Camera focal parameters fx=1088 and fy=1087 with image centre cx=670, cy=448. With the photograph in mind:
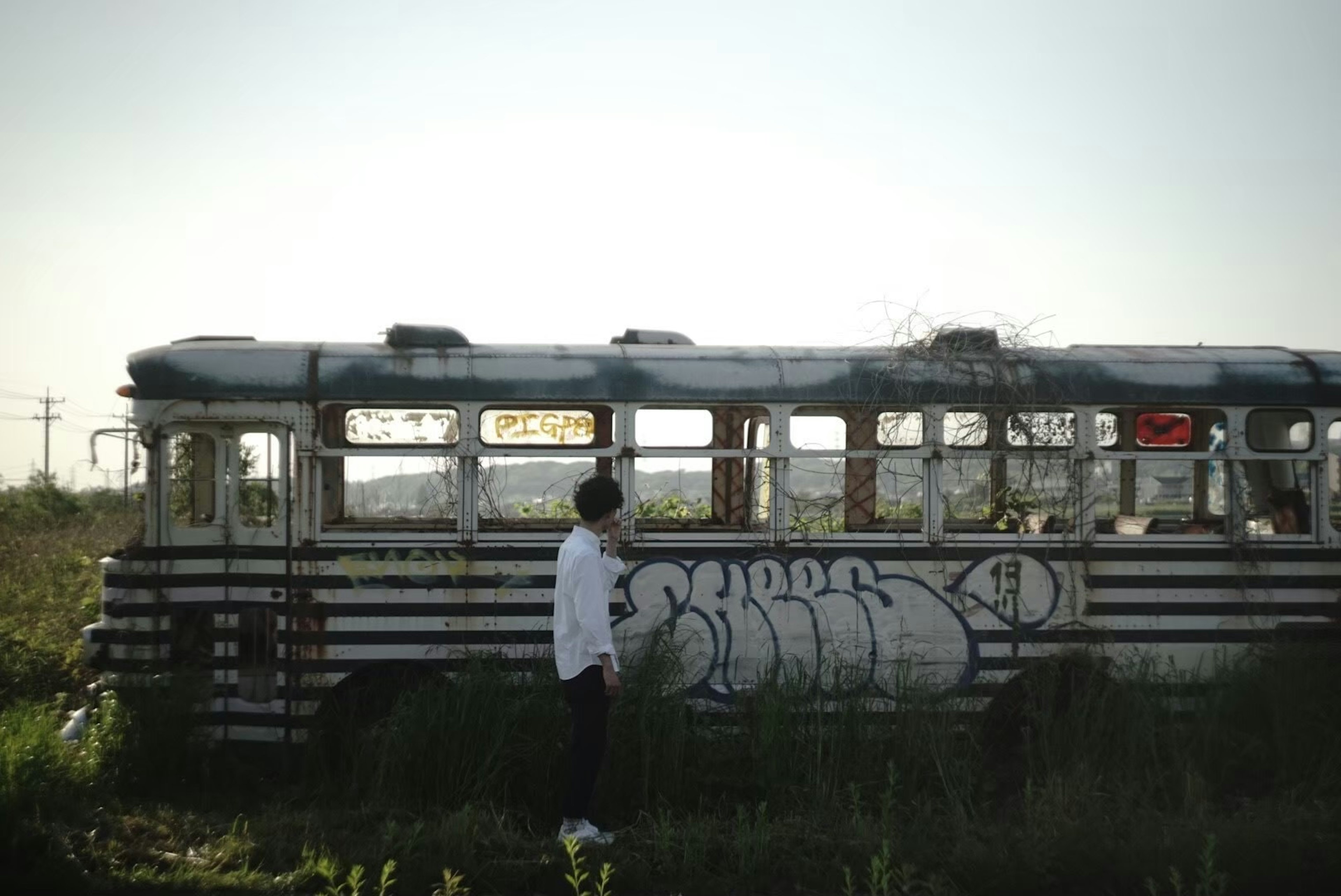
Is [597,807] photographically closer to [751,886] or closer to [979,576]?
[751,886]

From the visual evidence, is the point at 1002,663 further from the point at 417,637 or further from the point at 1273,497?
the point at 417,637

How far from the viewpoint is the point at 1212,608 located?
7809mm

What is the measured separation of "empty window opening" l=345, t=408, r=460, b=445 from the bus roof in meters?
0.13

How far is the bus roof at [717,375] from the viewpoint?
7.54 m

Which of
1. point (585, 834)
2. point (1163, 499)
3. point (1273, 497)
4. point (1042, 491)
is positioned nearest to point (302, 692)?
point (585, 834)

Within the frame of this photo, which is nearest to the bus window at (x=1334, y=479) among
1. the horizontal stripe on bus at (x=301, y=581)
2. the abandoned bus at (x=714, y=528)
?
the abandoned bus at (x=714, y=528)

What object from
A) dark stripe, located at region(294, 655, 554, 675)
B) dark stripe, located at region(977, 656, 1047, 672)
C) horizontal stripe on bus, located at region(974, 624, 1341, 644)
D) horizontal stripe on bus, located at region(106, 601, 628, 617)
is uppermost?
horizontal stripe on bus, located at region(106, 601, 628, 617)

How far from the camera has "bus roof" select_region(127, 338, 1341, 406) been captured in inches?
297

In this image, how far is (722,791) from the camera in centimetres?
680

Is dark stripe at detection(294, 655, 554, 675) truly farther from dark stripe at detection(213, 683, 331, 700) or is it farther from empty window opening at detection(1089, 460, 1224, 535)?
empty window opening at detection(1089, 460, 1224, 535)

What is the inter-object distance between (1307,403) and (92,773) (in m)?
8.74

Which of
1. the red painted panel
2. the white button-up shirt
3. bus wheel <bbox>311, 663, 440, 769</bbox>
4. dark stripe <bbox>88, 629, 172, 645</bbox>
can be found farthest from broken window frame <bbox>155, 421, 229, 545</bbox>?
the red painted panel

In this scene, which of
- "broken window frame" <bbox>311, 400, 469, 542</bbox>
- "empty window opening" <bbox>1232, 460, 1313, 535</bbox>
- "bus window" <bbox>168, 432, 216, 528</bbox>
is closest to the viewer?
"broken window frame" <bbox>311, 400, 469, 542</bbox>

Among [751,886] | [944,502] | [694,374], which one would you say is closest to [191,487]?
[694,374]
